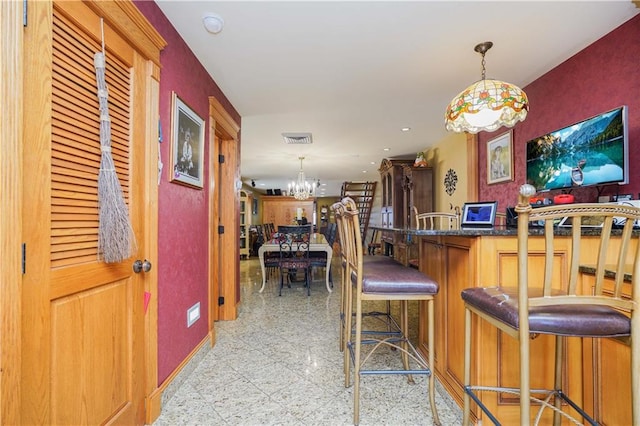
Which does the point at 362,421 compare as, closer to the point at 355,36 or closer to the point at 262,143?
the point at 355,36

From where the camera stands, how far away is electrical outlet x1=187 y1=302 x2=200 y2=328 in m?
2.11

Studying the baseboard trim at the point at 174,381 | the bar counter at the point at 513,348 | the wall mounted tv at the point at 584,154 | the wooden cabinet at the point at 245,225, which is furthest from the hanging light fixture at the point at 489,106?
the wooden cabinet at the point at 245,225

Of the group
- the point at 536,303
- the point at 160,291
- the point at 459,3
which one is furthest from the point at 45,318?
the point at 459,3

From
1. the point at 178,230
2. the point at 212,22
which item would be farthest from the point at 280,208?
→ the point at 212,22

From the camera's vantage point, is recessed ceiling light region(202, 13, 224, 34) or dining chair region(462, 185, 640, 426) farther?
recessed ceiling light region(202, 13, 224, 34)

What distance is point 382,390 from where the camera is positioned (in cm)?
184

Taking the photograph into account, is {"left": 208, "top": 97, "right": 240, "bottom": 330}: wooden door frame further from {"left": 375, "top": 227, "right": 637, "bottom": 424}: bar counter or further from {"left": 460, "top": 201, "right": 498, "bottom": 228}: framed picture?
{"left": 460, "top": 201, "right": 498, "bottom": 228}: framed picture

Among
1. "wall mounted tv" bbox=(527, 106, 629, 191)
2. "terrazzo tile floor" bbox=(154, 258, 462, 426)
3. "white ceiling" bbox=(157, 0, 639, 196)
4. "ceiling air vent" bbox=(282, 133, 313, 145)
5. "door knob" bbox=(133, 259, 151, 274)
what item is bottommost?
"terrazzo tile floor" bbox=(154, 258, 462, 426)

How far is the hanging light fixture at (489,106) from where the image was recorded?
1825 mm

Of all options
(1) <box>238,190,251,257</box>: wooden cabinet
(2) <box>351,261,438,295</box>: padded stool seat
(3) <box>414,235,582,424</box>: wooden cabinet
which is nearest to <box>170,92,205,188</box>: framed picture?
(2) <box>351,261,438,295</box>: padded stool seat

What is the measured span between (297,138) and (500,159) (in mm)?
2765

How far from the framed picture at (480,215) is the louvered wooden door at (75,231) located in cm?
210

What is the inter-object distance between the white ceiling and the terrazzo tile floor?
2.36m

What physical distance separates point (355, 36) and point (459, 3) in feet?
2.13
